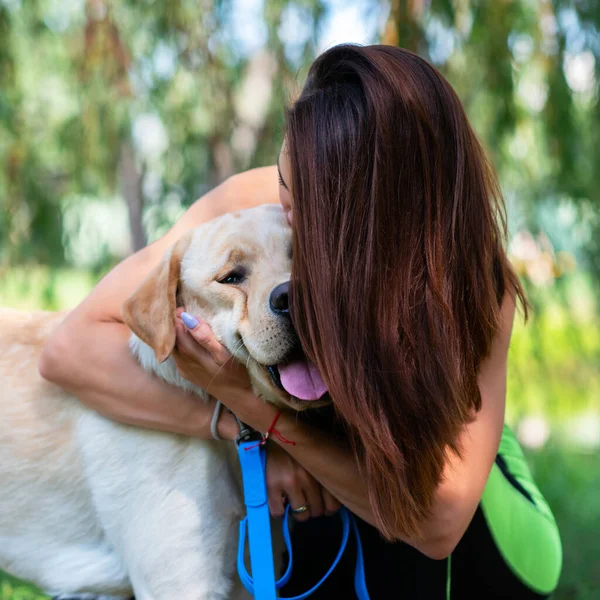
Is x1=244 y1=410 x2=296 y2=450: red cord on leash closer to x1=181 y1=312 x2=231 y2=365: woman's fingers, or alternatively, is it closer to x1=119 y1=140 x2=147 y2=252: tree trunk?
x1=181 y1=312 x2=231 y2=365: woman's fingers

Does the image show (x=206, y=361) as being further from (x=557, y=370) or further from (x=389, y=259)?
(x=557, y=370)

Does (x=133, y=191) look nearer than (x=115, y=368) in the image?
No

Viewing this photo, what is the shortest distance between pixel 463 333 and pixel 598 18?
2.05 m

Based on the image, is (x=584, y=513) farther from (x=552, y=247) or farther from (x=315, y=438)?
(x=315, y=438)

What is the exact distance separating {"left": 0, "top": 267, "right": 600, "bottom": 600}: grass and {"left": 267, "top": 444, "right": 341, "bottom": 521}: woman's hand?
166cm

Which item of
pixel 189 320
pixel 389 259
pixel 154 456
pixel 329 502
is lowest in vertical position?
pixel 329 502

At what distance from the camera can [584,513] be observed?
4160 mm

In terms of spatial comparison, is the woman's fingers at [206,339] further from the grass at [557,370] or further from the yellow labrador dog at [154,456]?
the grass at [557,370]

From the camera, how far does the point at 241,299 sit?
1949 mm

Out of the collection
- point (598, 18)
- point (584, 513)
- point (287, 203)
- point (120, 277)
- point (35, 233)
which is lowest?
point (584, 513)

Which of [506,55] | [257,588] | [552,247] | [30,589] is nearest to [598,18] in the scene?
[506,55]

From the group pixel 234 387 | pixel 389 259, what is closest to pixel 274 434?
pixel 234 387

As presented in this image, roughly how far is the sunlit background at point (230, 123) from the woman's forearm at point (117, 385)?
5.44ft

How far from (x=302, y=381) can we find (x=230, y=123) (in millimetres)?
2255
